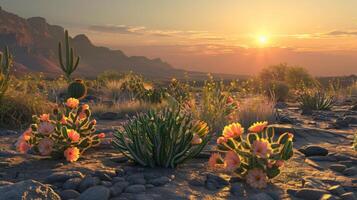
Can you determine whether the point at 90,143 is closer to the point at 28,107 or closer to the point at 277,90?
the point at 28,107

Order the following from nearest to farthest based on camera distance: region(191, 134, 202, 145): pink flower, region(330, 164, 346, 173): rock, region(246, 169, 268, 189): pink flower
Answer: region(246, 169, 268, 189): pink flower < region(191, 134, 202, 145): pink flower < region(330, 164, 346, 173): rock

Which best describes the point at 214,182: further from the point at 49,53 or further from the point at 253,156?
the point at 49,53

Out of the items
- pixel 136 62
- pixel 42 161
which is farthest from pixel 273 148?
pixel 136 62

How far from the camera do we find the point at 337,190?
5.38m

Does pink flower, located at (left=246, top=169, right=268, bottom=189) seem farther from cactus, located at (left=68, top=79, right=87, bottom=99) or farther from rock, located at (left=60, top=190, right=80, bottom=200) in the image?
cactus, located at (left=68, top=79, right=87, bottom=99)

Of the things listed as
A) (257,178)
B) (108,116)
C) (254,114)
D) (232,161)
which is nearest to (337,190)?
(257,178)

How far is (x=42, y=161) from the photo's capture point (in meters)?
6.38

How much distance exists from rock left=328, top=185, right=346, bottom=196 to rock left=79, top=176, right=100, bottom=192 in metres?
2.57

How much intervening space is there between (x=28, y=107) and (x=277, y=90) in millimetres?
12175

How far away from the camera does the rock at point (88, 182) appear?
196 inches

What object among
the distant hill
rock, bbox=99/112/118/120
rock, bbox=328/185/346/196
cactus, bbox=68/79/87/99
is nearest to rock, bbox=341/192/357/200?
rock, bbox=328/185/346/196

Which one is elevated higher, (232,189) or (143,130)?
(143,130)

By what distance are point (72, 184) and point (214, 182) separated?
1579 mm

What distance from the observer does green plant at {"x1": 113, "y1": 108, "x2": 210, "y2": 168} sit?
5.95 meters
